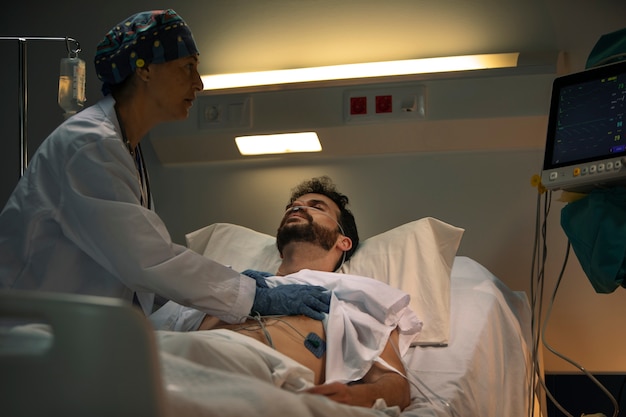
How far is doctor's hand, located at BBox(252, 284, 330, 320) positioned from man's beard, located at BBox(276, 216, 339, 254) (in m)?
0.53

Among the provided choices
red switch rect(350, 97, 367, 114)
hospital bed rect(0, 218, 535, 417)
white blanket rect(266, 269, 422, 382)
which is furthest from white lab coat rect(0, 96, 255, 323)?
red switch rect(350, 97, 367, 114)

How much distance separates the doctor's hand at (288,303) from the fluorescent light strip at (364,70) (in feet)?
4.06

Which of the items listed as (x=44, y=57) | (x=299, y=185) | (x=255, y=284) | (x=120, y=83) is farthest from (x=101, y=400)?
(x=44, y=57)

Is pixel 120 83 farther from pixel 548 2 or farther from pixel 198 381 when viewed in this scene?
pixel 548 2

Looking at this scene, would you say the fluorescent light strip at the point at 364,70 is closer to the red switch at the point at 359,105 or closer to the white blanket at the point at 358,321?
the red switch at the point at 359,105

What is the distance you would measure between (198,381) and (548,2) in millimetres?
2548

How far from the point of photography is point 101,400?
103 cm

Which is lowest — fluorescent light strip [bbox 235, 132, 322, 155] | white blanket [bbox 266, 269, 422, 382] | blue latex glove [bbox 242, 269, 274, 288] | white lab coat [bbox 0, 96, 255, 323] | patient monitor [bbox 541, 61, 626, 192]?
white blanket [bbox 266, 269, 422, 382]

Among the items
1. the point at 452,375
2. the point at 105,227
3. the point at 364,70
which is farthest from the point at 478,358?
the point at 364,70

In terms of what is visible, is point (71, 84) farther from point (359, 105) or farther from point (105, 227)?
point (359, 105)

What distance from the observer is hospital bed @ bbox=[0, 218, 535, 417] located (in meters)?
1.02

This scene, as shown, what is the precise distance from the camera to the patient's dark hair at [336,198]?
10.4ft

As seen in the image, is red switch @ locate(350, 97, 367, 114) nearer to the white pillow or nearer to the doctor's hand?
the white pillow

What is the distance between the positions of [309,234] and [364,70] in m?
0.83
